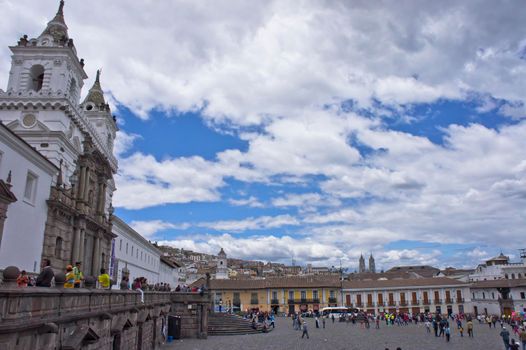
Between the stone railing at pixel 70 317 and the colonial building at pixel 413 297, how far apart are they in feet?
169

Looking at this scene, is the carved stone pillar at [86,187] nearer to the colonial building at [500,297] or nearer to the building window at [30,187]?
the building window at [30,187]

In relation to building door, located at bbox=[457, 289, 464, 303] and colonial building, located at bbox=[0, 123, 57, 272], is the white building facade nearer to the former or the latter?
colonial building, located at bbox=[0, 123, 57, 272]

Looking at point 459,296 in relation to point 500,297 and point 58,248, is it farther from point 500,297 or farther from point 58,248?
point 58,248

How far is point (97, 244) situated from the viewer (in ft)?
83.7

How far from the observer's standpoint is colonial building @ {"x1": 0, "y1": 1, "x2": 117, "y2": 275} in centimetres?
2183

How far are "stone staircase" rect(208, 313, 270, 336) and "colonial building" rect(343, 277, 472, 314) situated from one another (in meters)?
33.8

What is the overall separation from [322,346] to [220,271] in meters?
70.3

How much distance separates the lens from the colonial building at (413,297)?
64.4 m

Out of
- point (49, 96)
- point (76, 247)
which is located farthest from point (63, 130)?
point (76, 247)

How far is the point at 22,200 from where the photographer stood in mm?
16766

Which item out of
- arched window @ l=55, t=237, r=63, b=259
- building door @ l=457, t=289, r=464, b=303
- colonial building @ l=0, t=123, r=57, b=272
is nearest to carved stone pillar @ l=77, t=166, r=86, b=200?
arched window @ l=55, t=237, r=63, b=259

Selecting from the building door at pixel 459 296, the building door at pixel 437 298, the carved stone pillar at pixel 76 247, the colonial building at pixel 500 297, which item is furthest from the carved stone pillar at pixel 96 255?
the building door at pixel 459 296

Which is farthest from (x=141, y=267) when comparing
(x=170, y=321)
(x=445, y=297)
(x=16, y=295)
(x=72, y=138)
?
(x=445, y=297)

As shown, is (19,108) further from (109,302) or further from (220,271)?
(220,271)
